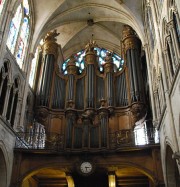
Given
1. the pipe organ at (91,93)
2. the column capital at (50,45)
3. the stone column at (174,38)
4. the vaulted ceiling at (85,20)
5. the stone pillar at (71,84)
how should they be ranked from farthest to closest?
1. the column capital at (50,45)
2. the vaulted ceiling at (85,20)
3. the stone pillar at (71,84)
4. the pipe organ at (91,93)
5. the stone column at (174,38)

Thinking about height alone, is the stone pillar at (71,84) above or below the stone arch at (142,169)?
above

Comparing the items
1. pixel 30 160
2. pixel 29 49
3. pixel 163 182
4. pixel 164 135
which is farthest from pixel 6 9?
pixel 163 182

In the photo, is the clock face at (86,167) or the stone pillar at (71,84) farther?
the stone pillar at (71,84)

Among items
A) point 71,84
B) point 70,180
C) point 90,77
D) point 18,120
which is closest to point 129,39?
point 90,77

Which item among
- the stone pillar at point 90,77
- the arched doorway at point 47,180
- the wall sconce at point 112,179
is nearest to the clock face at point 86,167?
the wall sconce at point 112,179

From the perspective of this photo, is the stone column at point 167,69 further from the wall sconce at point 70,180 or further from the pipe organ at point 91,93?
the wall sconce at point 70,180

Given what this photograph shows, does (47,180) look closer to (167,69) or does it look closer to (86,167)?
(86,167)

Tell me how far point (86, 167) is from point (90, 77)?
6.82 metres

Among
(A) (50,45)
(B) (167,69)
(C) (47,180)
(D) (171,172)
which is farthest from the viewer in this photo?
(A) (50,45)

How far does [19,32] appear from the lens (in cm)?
1542

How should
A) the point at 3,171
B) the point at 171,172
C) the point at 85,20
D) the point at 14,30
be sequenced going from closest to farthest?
the point at 171,172 → the point at 3,171 → the point at 14,30 → the point at 85,20

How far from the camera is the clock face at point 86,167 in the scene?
40.9 ft

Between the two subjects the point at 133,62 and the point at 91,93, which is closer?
the point at 91,93

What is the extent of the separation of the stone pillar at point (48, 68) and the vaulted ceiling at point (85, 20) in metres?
1.02
